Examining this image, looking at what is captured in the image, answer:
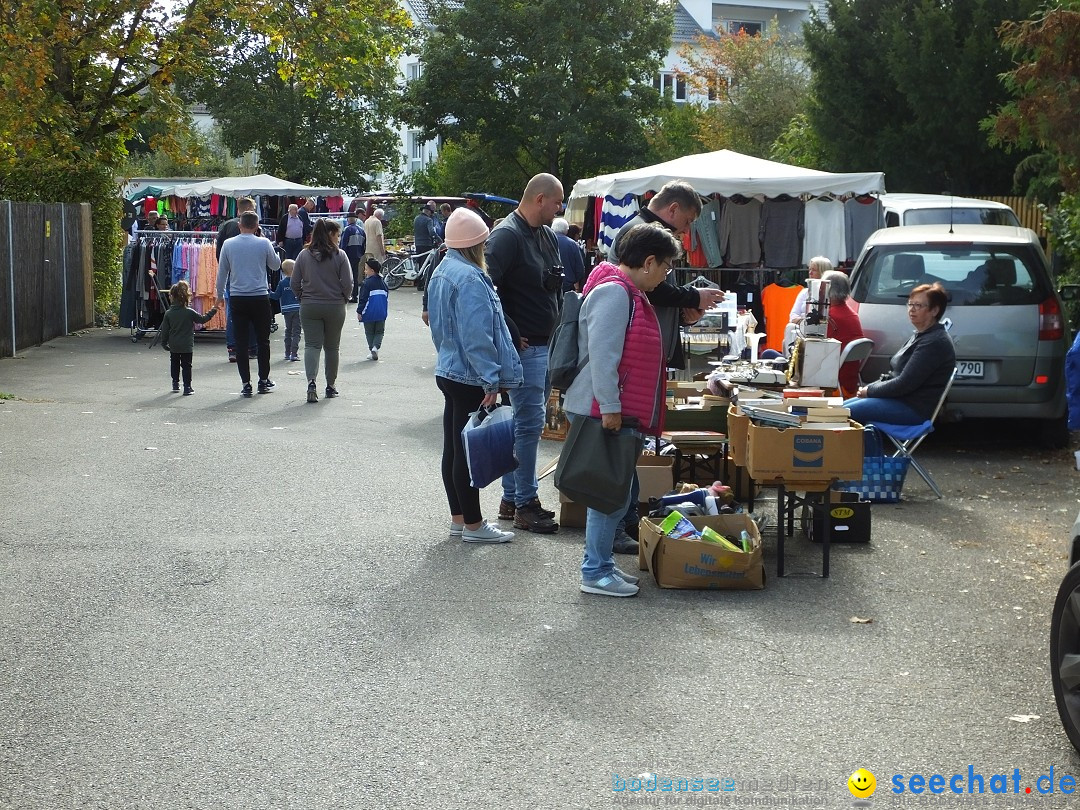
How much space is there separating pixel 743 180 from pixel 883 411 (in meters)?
5.87

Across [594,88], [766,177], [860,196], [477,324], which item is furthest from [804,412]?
[594,88]

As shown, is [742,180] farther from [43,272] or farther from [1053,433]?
[43,272]

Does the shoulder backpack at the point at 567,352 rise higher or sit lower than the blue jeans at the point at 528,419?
higher

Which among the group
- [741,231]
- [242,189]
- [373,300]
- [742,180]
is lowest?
[373,300]

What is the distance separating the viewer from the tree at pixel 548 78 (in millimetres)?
42531

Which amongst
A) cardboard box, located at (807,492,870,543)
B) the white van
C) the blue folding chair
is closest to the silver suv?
the blue folding chair

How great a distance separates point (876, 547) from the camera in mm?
7543

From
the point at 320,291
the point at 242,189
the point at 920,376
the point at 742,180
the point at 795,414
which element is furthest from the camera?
the point at 242,189

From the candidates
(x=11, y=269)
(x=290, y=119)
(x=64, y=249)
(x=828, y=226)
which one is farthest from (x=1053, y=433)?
(x=290, y=119)

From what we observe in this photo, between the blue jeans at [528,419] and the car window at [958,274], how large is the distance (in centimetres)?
431

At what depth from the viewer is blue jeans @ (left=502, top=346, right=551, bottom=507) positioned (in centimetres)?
778

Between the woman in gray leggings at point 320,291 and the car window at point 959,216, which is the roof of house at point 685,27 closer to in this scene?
the car window at point 959,216

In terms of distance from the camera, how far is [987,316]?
10594 millimetres

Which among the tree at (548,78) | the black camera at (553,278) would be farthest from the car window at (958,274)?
the tree at (548,78)
